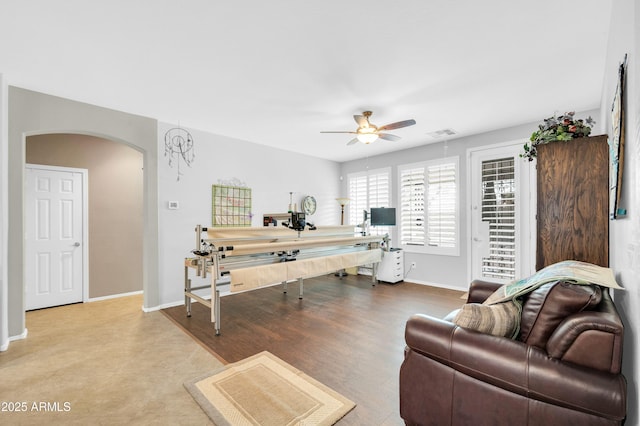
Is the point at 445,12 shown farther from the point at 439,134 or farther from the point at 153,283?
the point at 153,283

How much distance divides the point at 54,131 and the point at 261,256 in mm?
2829

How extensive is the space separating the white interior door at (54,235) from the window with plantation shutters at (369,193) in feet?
16.7

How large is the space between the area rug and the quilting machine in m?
0.93

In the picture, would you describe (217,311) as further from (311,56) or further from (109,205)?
(109,205)

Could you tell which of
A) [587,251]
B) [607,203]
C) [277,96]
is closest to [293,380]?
[587,251]

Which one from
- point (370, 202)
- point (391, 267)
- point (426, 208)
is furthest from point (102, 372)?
point (370, 202)

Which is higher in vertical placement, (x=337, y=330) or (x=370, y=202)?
(x=370, y=202)

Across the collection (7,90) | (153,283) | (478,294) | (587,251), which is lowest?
(153,283)

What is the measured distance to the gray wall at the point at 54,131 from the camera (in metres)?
2.94

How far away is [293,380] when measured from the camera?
2.21 metres

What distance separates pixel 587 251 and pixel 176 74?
386cm

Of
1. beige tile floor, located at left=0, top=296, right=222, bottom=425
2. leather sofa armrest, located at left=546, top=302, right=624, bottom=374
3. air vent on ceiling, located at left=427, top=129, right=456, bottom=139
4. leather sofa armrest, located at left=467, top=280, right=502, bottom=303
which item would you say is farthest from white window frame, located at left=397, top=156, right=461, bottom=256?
beige tile floor, located at left=0, top=296, right=222, bottom=425

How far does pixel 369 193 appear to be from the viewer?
6406 millimetres

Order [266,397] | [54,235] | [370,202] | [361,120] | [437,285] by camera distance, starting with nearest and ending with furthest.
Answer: [266,397] < [361,120] < [54,235] < [437,285] < [370,202]
